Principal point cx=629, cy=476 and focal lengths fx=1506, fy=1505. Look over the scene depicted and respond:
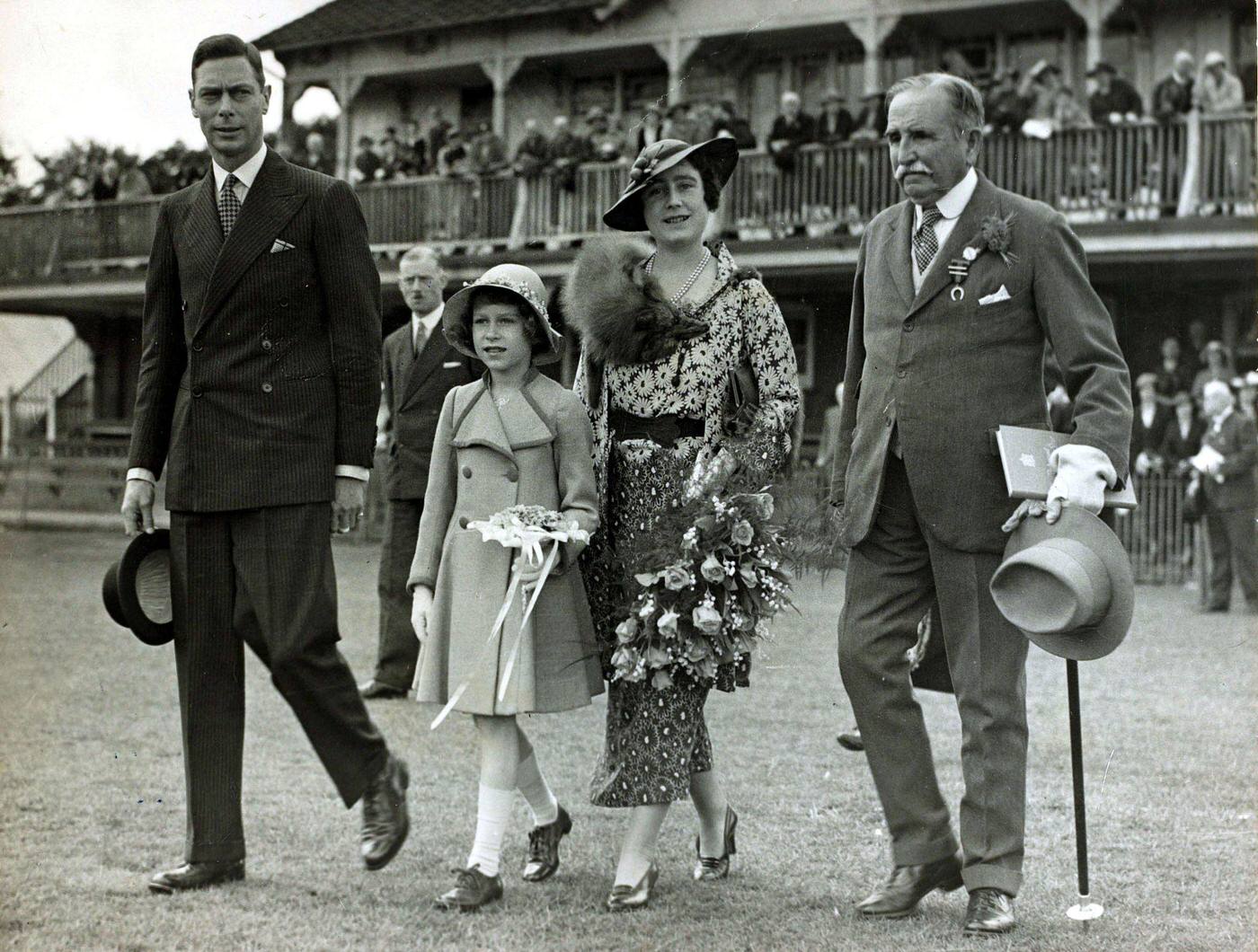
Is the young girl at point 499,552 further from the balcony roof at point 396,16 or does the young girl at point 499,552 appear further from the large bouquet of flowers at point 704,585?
the balcony roof at point 396,16

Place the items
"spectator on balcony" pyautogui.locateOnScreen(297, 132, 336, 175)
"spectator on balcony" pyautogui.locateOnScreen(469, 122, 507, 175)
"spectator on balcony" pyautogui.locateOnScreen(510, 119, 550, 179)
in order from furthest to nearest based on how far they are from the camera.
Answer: "spectator on balcony" pyautogui.locateOnScreen(297, 132, 336, 175), "spectator on balcony" pyautogui.locateOnScreen(469, 122, 507, 175), "spectator on balcony" pyautogui.locateOnScreen(510, 119, 550, 179)

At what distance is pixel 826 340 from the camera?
21.6 m

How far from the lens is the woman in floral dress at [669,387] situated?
4695 millimetres

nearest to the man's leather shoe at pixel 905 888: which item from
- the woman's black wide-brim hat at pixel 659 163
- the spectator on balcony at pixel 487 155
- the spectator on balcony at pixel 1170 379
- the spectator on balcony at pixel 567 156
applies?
the woman's black wide-brim hat at pixel 659 163

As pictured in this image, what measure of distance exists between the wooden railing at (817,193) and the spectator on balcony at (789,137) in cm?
A: 16

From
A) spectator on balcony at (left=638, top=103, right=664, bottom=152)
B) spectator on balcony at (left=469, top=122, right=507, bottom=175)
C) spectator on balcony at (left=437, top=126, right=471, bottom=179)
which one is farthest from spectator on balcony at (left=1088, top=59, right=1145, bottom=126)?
spectator on balcony at (left=437, top=126, right=471, bottom=179)

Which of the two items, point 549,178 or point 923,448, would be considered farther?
point 549,178

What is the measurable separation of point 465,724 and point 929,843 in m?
3.28

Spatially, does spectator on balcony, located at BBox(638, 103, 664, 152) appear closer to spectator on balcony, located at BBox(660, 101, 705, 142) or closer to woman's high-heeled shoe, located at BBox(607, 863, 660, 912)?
spectator on balcony, located at BBox(660, 101, 705, 142)

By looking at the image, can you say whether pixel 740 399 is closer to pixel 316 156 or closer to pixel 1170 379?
pixel 1170 379

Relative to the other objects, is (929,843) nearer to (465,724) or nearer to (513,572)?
(513,572)

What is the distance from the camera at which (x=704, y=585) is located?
4.52 m

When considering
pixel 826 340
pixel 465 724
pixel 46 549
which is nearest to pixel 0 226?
pixel 46 549

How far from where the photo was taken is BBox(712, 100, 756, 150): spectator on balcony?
18.1 metres
